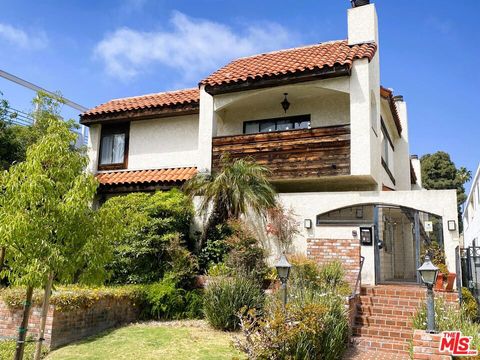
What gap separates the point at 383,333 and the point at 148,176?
11.0 meters

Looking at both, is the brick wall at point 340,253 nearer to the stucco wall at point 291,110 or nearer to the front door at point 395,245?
the front door at point 395,245

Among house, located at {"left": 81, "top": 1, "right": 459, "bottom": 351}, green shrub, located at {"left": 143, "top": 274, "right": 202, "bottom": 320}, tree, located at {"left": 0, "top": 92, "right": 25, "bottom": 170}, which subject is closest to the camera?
green shrub, located at {"left": 143, "top": 274, "right": 202, "bottom": 320}

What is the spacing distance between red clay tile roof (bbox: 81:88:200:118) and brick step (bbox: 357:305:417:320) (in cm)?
1041

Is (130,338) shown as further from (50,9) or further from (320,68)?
(320,68)

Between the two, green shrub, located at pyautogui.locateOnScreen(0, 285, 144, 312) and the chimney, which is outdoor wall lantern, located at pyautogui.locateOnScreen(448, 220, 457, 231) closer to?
the chimney

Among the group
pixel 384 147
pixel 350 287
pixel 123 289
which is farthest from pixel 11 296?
pixel 384 147

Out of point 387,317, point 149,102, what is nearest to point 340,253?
point 387,317

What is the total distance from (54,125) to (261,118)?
10.5 metres

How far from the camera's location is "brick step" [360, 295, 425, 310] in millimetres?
10492

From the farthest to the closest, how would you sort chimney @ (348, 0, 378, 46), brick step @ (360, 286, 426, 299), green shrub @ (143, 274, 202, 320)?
chimney @ (348, 0, 378, 46), green shrub @ (143, 274, 202, 320), brick step @ (360, 286, 426, 299)

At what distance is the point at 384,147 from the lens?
17.9 m

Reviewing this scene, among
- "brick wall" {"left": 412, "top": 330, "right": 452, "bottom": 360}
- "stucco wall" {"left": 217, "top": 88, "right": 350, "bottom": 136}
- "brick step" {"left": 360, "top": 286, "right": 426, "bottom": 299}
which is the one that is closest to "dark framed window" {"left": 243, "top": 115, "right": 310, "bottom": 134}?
"stucco wall" {"left": 217, "top": 88, "right": 350, "bottom": 136}

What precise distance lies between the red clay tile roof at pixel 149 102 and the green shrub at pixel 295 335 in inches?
455

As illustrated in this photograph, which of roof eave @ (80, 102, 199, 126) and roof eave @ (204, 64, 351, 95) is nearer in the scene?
roof eave @ (204, 64, 351, 95)
